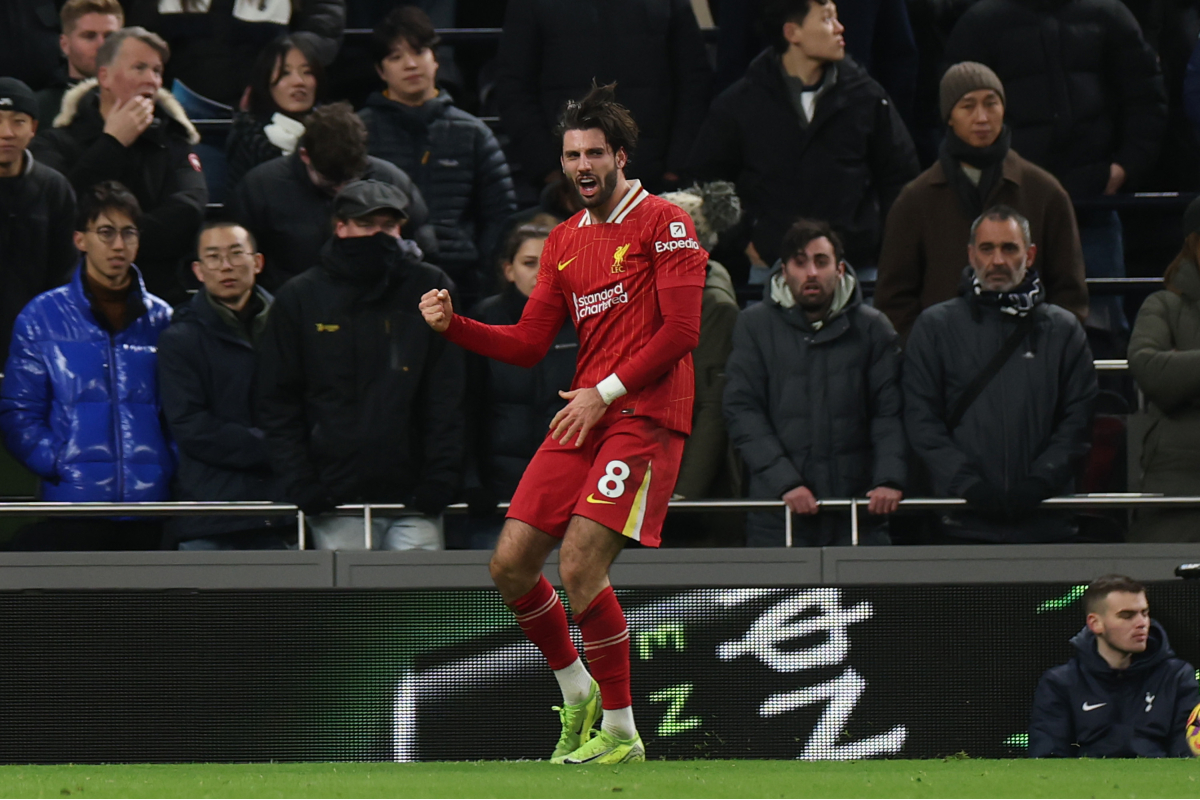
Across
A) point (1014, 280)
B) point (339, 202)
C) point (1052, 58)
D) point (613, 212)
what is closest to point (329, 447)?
point (339, 202)

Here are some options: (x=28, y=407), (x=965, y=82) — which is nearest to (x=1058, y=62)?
(x=965, y=82)

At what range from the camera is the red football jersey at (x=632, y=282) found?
17.8ft

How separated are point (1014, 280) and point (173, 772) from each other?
3.93 metres

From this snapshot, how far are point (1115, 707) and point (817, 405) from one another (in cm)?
173

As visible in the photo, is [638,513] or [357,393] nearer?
[638,513]

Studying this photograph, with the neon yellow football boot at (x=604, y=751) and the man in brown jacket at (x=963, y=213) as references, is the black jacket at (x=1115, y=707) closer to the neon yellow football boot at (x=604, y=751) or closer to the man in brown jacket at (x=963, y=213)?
the neon yellow football boot at (x=604, y=751)

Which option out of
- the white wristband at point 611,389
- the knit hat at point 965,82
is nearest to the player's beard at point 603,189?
the white wristband at point 611,389

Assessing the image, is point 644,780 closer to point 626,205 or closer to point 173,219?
point 626,205

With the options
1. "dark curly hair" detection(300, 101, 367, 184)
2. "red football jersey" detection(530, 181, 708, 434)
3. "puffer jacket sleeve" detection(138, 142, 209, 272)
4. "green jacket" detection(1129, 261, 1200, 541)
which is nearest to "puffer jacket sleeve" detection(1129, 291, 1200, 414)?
"green jacket" detection(1129, 261, 1200, 541)

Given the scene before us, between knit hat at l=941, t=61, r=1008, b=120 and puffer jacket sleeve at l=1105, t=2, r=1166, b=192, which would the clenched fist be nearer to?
knit hat at l=941, t=61, r=1008, b=120

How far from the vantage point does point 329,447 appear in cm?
698

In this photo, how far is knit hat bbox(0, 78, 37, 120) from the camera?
26.2ft

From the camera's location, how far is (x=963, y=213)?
8.13m

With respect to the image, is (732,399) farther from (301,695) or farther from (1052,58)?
(1052,58)
